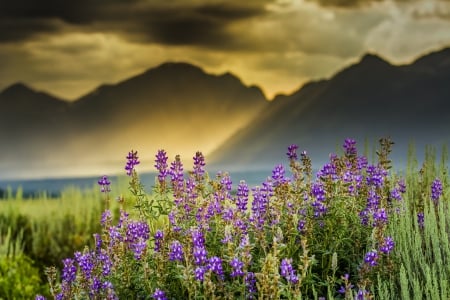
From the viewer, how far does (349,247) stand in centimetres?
627

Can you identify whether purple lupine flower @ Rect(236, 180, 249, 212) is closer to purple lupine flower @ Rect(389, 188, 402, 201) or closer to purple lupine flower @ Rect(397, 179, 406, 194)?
purple lupine flower @ Rect(389, 188, 402, 201)

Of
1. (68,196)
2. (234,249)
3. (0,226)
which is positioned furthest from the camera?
(68,196)

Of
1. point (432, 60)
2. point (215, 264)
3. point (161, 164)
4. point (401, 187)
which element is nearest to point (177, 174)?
point (161, 164)

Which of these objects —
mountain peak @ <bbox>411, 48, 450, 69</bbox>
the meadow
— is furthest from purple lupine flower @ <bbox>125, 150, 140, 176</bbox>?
mountain peak @ <bbox>411, 48, 450, 69</bbox>

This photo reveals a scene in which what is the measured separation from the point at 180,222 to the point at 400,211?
80.7 inches

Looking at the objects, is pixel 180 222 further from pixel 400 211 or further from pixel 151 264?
pixel 400 211

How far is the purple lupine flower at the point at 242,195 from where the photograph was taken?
6.20 m

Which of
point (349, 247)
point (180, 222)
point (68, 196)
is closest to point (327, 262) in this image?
point (349, 247)

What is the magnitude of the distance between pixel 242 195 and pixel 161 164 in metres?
0.69

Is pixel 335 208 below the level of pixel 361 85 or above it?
below

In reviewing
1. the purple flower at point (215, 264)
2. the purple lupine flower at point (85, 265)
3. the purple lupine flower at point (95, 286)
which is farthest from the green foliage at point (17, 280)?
the purple flower at point (215, 264)

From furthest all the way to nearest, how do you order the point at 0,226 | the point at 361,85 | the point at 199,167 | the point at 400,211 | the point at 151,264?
the point at 361,85 < the point at 0,226 < the point at 400,211 < the point at 199,167 < the point at 151,264

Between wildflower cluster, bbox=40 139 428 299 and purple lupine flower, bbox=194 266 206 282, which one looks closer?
purple lupine flower, bbox=194 266 206 282

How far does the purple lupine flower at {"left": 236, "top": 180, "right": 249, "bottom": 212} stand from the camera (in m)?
6.20
